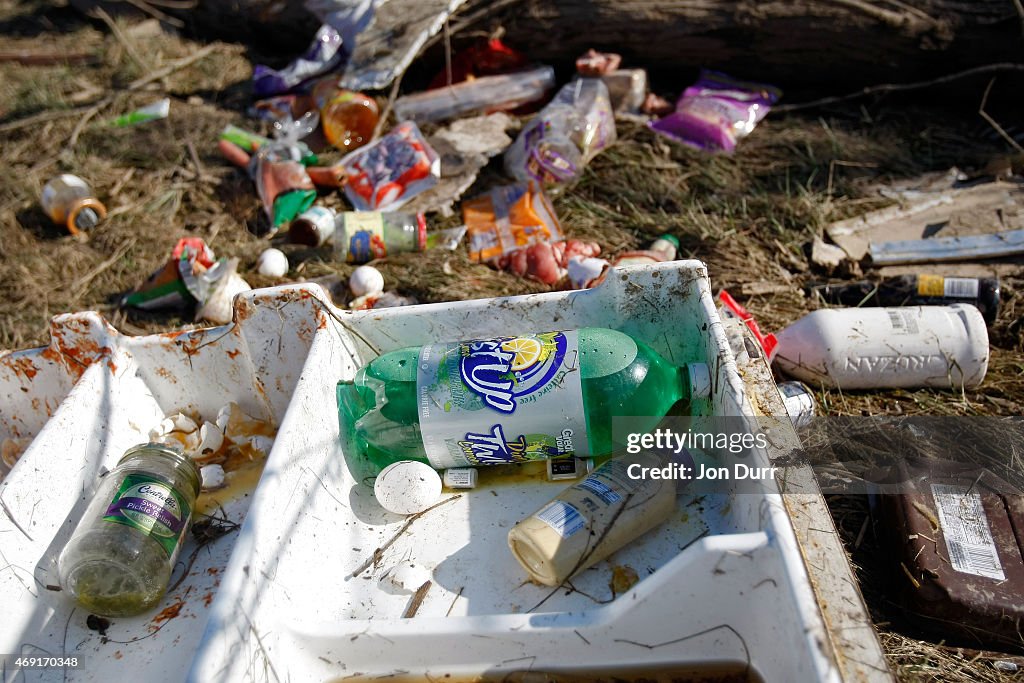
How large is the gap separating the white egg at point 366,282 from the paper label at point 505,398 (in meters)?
1.34

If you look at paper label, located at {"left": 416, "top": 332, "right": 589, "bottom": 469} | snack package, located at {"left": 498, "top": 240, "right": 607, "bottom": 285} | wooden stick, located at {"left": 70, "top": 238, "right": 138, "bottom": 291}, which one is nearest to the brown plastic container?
paper label, located at {"left": 416, "top": 332, "right": 589, "bottom": 469}

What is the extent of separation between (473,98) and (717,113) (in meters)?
1.35

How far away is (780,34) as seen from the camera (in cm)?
405

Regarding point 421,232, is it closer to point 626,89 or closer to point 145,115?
point 626,89

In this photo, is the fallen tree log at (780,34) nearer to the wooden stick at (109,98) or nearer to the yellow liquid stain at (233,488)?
the wooden stick at (109,98)

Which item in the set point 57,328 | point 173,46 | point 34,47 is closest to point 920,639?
point 57,328

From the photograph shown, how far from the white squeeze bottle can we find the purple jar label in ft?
6.00

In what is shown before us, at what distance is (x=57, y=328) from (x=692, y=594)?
1.69 metres

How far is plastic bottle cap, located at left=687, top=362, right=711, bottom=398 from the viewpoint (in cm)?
165

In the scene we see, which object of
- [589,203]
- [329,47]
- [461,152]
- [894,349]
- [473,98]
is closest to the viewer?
[894,349]

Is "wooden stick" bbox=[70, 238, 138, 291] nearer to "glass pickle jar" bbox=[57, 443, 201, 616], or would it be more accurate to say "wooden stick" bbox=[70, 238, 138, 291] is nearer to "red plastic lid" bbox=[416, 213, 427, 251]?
"red plastic lid" bbox=[416, 213, 427, 251]

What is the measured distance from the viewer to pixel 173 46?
543cm

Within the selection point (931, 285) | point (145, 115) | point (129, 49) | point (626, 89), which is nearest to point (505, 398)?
point (931, 285)

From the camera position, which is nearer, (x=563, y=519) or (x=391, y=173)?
(x=563, y=519)
